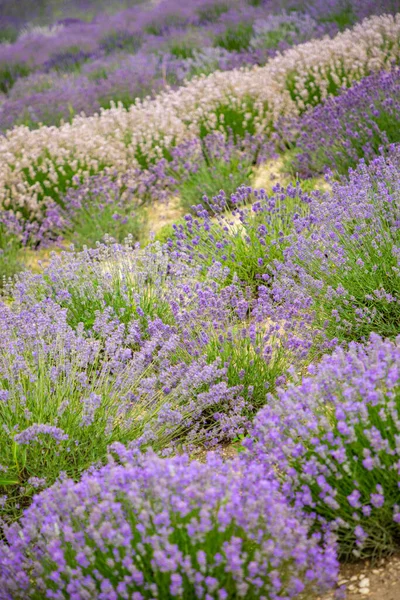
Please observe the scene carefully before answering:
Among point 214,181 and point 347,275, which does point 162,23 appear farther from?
point 347,275

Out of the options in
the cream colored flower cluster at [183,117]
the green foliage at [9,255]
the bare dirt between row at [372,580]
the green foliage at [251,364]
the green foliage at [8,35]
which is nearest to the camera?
the bare dirt between row at [372,580]

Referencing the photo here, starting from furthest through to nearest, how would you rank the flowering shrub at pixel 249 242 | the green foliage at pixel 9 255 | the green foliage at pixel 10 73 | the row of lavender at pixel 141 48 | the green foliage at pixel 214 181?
the green foliage at pixel 10 73 → the row of lavender at pixel 141 48 → the green foliage at pixel 214 181 → the green foliage at pixel 9 255 → the flowering shrub at pixel 249 242

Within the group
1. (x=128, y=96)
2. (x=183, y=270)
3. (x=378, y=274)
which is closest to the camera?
(x=378, y=274)

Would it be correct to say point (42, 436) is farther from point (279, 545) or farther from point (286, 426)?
point (279, 545)

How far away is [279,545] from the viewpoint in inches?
66.1

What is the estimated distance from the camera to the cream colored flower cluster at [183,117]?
21.0ft

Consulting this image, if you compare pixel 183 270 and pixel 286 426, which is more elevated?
pixel 286 426

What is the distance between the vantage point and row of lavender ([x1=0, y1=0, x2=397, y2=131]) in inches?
347

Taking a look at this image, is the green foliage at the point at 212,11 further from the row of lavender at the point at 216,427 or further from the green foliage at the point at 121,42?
the row of lavender at the point at 216,427

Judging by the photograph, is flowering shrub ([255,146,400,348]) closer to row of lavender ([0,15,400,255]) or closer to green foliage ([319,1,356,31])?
row of lavender ([0,15,400,255])

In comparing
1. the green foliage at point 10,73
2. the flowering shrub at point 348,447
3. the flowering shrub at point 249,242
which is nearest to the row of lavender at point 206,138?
the flowering shrub at point 249,242

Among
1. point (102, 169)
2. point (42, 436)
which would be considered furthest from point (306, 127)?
point (42, 436)

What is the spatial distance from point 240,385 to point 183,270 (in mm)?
1118

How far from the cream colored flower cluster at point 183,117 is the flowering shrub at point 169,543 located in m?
4.60
